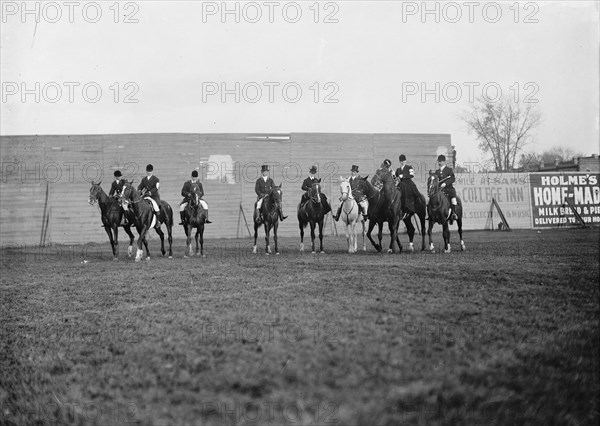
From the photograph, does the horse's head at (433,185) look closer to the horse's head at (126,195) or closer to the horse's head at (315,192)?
the horse's head at (315,192)

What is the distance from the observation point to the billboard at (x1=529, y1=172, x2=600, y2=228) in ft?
115

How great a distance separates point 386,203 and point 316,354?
12.3m

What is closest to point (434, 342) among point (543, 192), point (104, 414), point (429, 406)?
point (429, 406)

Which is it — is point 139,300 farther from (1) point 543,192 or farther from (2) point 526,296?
(1) point 543,192

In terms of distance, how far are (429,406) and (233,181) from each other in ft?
96.4

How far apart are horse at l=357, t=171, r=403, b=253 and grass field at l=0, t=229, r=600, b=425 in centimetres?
750

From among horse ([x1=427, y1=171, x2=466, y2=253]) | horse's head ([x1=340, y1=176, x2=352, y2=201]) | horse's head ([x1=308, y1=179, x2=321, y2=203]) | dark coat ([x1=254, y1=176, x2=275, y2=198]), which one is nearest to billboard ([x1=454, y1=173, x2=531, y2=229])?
horse's head ([x1=340, y1=176, x2=352, y2=201])

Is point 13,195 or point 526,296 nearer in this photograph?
point 526,296

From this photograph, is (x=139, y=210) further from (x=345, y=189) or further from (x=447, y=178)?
(x=447, y=178)

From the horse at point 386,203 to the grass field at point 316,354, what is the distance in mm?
7499

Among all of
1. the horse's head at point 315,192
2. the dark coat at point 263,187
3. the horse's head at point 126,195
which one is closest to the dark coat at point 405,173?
the horse's head at point 315,192

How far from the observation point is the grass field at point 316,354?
12.1ft

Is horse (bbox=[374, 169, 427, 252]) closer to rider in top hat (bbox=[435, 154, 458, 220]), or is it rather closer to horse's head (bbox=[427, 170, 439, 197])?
rider in top hat (bbox=[435, 154, 458, 220])

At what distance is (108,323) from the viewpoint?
6660mm
